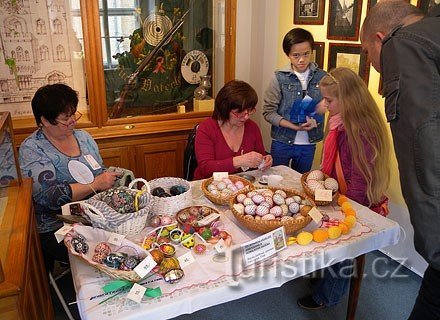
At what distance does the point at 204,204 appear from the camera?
167 centimetres

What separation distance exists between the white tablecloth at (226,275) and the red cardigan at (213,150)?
19.4 inches

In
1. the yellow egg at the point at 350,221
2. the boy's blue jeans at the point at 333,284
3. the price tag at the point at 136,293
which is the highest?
the yellow egg at the point at 350,221

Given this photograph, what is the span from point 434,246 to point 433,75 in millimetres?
420

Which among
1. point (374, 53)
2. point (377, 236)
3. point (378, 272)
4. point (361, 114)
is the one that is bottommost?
point (378, 272)

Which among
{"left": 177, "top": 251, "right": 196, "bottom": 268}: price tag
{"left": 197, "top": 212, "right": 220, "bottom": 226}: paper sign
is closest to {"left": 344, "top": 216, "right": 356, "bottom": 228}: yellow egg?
{"left": 197, "top": 212, "right": 220, "bottom": 226}: paper sign

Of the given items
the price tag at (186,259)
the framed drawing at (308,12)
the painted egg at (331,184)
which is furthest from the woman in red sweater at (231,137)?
the framed drawing at (308,12)

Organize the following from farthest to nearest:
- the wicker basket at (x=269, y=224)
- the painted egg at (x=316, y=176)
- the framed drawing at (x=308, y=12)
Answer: the framed drawing at (x=308, y=12) < the painted egg at (x=316, y=176) < the wicker basket at (x=269, y=224)

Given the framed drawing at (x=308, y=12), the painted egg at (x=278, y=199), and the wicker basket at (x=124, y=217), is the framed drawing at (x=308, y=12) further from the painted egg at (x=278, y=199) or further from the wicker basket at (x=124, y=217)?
the wicker basket at (x=124, y=217)

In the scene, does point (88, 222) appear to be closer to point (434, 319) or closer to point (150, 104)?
point (434, 319)

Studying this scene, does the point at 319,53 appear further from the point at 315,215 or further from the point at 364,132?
the point at 315,215

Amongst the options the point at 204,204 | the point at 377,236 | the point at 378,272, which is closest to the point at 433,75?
the point at 377,236

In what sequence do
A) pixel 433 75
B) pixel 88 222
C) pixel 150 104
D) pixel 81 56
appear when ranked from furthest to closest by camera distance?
1. pixel 150 104
2. pixel 81 56
3. pixel 88 222
4. pixel 433 75

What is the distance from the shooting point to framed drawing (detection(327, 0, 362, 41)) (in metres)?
2.42

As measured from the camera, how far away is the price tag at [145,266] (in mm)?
1119
